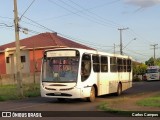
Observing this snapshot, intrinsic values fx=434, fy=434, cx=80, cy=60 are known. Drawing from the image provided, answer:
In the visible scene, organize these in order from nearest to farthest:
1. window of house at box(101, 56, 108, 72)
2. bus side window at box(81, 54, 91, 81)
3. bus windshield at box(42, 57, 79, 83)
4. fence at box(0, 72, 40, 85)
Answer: bus windshield at box(42, 57, 79, 83)
bus side window at box(81, 54, 91, 81)
window of house at box(101, 56, 108, 72)
fence at box(0, 72, 40, 85)

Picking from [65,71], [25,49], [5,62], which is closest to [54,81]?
[65,71]

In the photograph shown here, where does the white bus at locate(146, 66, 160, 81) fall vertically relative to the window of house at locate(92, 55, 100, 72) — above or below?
below

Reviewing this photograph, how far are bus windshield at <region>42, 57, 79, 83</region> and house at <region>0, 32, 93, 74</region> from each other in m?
35.0

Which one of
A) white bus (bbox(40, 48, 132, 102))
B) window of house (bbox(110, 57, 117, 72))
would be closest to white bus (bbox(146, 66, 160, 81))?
window of house (bbox(110, 57, 117, 72))

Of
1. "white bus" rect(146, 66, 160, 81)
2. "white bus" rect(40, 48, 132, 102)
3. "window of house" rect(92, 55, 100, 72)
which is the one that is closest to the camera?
"white bus" rect(40, 48, 132, 102)

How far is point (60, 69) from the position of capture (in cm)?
2166

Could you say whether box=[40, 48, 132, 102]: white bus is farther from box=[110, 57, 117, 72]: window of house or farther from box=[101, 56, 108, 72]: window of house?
box=[110, 57, 117, 72]: window of house

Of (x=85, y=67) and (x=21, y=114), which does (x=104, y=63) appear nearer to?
(x=85, y=67)

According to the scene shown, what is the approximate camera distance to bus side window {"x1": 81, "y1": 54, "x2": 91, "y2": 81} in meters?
21.8

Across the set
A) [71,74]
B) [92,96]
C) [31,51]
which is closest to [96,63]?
[92,96]

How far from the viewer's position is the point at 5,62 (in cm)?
6381

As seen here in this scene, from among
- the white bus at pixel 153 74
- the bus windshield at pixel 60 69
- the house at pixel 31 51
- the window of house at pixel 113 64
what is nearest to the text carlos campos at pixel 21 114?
the bus windshield at pixel 60 69

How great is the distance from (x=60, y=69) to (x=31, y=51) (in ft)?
130

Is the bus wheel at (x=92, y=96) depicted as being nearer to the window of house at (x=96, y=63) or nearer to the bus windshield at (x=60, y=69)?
the window of house at (x=96, y=63)
